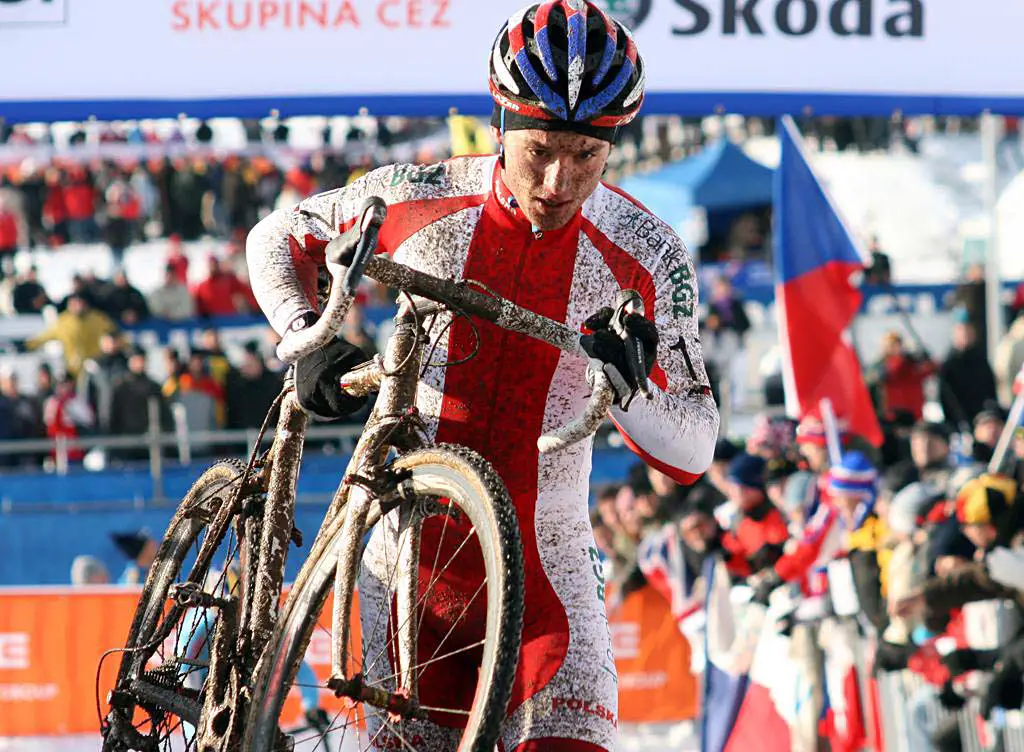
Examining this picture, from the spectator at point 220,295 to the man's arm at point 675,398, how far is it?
1546 centimetres

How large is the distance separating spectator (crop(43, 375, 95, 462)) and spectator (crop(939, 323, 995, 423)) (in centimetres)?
730

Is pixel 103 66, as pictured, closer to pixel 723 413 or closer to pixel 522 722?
pixel 723 413

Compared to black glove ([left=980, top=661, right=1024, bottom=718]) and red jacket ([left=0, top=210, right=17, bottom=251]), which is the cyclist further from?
red jacket ([left=0, top=210, right=17, bottom=251])

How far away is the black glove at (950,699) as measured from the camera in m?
8.41

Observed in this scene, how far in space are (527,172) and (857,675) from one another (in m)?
5.44

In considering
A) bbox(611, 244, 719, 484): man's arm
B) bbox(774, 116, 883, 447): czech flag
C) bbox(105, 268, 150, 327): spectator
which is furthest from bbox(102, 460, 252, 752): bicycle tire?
bbox(105, 268, 150, 327): spectator

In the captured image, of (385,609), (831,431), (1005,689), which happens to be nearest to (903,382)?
(831,431)

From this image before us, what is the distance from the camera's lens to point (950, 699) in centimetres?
845

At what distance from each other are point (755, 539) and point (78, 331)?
9.56 meters

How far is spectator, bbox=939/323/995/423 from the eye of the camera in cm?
1450

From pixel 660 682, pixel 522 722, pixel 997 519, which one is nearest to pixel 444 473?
pixel 522 722

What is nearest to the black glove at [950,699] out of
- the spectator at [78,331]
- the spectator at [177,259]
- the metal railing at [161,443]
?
the metal railing at [161,443]

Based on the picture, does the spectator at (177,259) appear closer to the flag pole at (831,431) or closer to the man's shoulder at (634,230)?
the flag pole at (831,431)

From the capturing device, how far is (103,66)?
983cm
